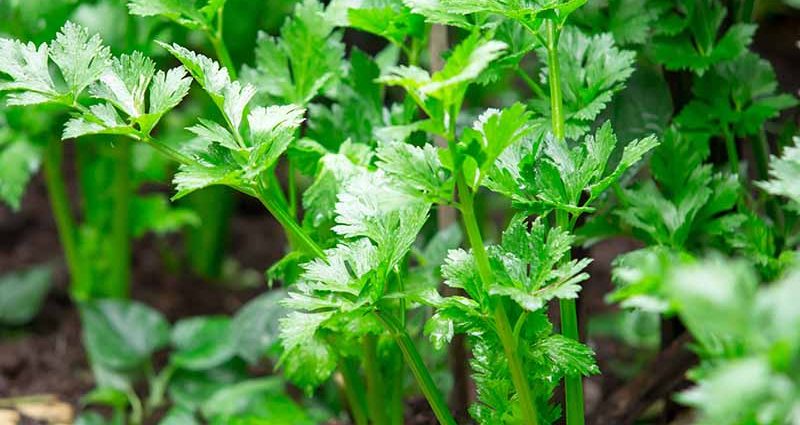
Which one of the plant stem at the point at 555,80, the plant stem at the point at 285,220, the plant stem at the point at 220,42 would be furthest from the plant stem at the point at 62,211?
the plant stem at the point at 555,80

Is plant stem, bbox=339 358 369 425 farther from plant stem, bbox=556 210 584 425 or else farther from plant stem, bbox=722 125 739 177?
plant stem, bbox=722 125 739 177

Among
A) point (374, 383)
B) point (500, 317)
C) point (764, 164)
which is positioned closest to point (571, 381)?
point (500, 317)

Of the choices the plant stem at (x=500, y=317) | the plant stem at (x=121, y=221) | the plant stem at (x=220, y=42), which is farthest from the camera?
the plant stem at (x=121, y=221)

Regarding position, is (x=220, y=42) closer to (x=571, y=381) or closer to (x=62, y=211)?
(x=571, y=381)

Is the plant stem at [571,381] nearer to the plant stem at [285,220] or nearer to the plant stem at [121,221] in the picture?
the plant stem at [285,220]

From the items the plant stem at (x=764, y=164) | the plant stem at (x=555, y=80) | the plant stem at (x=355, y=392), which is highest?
the plant stem at (x=555, y=80)

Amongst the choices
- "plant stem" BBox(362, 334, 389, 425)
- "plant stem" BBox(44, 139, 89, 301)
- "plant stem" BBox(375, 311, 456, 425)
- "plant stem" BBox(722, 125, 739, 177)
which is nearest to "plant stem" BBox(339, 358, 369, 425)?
"plant stem" BBox(362, 334, 389, 425)
